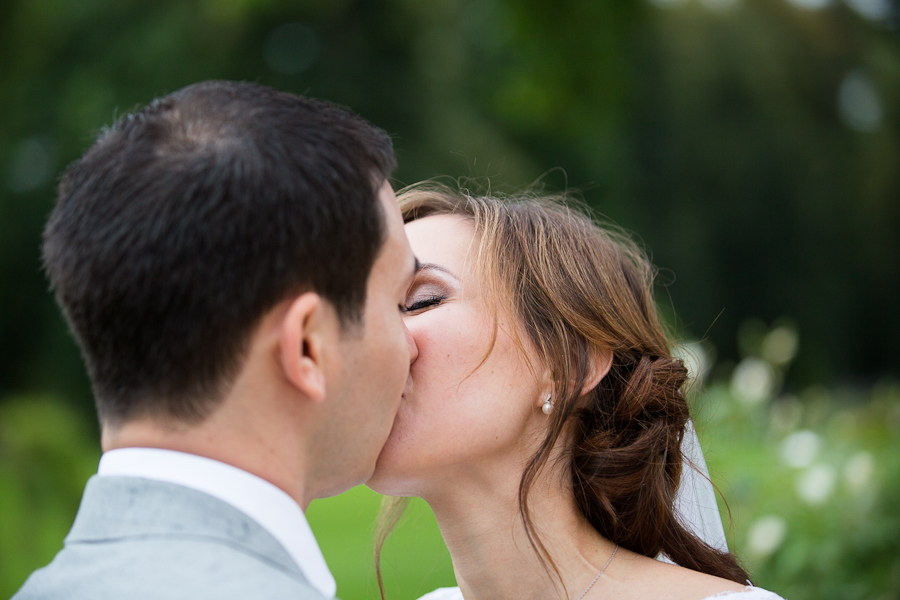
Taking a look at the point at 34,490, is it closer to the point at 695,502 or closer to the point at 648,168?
the point at 695,502

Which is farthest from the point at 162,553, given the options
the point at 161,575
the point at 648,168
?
the point at 648,168

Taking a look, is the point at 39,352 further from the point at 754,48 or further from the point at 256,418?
the point at 754,48

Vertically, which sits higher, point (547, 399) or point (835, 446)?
point (547, 399)

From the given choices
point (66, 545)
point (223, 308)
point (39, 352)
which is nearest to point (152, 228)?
point (223, 308)

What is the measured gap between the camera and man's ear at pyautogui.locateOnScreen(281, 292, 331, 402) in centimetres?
122

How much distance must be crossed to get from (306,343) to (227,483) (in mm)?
253

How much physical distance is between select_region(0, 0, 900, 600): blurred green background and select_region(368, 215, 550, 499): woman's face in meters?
0.95

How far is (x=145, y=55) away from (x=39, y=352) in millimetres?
3532

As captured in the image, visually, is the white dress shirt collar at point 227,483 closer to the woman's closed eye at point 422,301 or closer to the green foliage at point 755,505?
the woman's closed eye at point 422,301

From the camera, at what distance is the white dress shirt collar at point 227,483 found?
117 centimetres

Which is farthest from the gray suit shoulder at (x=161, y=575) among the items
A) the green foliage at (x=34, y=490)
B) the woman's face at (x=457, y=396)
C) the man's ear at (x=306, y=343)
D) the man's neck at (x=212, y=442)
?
the green foliage at (x=34, y=490)

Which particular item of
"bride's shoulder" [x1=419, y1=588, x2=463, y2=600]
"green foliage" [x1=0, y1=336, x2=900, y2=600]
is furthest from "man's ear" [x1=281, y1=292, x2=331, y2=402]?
"green foliage" [x1=0, y1=336, x2=900, y2=600]

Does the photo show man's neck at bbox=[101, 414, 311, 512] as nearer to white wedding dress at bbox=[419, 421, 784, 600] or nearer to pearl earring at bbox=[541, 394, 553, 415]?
pearl earring at bbox=[541, 394, 553, 415]

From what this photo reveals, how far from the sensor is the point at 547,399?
212 centimetres
